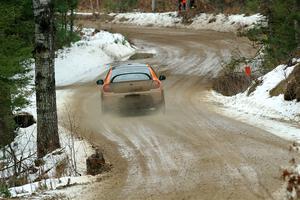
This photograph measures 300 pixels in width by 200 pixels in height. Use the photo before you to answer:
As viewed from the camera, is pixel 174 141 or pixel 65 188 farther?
pixel 174 141

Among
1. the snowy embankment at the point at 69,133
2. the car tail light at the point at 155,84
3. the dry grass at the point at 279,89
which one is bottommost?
the snowy embankment at the point at 69,133

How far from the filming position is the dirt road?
7.40 metres

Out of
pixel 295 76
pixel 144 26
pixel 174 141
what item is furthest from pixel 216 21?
pixel 174 141

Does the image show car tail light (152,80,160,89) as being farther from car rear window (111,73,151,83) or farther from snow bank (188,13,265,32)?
snow bank (188,13,265,32)

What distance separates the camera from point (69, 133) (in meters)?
13.3

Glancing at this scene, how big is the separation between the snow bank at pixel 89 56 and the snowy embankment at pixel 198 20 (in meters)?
9.11

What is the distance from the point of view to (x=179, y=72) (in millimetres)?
25734

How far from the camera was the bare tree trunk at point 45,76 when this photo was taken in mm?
10219

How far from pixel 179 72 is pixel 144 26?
26.7 m

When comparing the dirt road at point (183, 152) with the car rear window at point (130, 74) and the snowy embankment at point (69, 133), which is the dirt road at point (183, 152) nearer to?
the snowy embankment at point (69, 133)

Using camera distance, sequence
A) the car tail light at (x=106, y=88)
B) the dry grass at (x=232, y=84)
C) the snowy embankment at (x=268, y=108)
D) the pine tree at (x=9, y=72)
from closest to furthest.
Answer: the snowy embankment at (x=268, y=108) → the pine tree at (x=9, y=72) → the car tail light at (x=106, y=88) → the dry grass at (x=232, y=84)

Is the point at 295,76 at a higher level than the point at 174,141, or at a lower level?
higher

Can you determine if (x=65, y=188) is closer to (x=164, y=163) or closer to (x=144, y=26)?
(x=164, y=163)

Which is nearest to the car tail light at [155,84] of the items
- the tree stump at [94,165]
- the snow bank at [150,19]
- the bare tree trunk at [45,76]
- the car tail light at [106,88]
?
the car tail light at [106,88]
